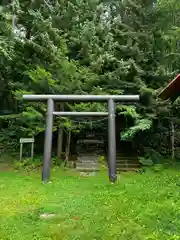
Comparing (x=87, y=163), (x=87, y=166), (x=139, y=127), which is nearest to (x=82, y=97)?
(x=139, y=127)

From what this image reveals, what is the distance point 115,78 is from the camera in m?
13.1

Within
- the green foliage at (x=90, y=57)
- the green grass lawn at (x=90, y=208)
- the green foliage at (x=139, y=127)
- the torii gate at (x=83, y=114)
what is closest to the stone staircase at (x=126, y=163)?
the green foliage at (x=90, y=57)

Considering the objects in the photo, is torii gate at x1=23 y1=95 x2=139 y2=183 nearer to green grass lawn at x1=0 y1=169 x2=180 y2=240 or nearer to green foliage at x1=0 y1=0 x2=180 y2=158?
green grass lawn at x1=0 y1=169 x2=180 y2=240

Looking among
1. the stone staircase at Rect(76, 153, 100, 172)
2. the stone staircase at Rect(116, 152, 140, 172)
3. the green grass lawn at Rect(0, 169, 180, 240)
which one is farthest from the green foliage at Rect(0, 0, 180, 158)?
the green grass lawn at Rect(0, 169, 180, 240)

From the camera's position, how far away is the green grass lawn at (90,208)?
5.39 metres

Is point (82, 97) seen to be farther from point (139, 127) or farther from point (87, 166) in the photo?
point (87, 166)

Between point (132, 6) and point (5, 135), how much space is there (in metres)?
8.09

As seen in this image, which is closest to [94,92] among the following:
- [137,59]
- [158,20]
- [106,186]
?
[137,59]

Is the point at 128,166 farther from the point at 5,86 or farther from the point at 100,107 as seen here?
the point at 5,86

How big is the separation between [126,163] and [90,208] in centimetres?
650

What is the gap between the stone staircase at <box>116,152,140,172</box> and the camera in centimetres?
1284

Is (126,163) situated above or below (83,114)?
below

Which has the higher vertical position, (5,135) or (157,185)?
(5,135)

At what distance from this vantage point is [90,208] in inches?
280
